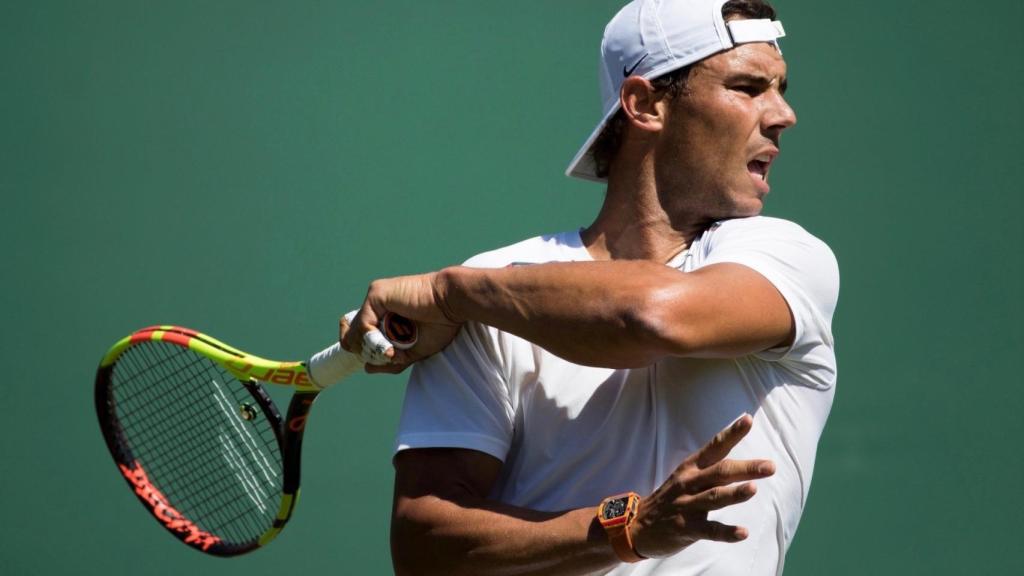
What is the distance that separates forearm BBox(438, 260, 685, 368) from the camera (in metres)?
1.77

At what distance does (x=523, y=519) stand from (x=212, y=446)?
1.51 m

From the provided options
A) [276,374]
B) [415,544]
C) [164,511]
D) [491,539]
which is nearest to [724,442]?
[491,539]

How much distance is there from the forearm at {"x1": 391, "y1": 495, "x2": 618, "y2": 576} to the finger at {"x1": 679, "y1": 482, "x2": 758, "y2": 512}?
0.55 ft

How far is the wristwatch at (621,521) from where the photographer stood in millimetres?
1789

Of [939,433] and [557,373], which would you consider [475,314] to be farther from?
[939,433]

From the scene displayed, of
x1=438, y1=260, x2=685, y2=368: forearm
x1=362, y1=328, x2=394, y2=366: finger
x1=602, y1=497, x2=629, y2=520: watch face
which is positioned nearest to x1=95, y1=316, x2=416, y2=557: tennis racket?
x1=362, y1=328, x2=394, y2=366: finger

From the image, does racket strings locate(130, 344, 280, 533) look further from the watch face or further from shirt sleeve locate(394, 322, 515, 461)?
the watch face

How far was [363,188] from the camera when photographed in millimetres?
4430

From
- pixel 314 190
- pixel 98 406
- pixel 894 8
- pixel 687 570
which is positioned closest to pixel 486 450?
pixel 687 570

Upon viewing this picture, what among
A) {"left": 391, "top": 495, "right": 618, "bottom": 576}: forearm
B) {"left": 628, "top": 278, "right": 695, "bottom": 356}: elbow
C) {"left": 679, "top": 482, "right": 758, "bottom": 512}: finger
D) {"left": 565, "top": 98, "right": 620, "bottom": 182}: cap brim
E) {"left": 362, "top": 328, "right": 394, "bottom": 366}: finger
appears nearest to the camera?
{"left": 679, "top": 482, "right": 758, "bottom": 512}: finger

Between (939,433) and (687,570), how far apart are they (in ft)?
8.51

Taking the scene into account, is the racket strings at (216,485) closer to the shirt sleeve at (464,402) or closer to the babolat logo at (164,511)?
the babolat logo at (164,511)

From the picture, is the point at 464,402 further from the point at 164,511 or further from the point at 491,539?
the point at 164,511

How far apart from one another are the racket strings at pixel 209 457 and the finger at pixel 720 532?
1401 millimetres
